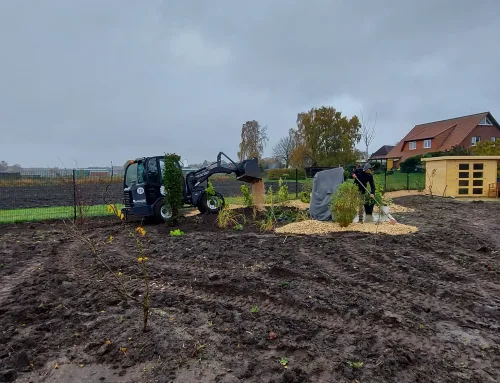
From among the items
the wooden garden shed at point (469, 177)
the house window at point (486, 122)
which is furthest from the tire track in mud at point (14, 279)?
the house window at point (486, 122)

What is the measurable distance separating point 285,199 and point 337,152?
28007 millimetres

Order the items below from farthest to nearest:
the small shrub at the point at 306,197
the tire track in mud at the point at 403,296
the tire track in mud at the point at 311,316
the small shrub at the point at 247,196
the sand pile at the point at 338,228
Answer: the small shrub at the point at 306,197, the small shrub at the point at 247,196, the sand pile at the point at 338,228, the tire track in mud at the point at 403,296, the tire track in mud at the point at 311,316

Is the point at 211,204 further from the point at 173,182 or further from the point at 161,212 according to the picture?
the point at 173,182

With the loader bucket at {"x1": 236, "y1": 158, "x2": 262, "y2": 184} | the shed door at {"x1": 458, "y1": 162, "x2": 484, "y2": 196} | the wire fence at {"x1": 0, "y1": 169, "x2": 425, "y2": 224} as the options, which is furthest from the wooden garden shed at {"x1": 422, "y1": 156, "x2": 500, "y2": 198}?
the loader bucket at {"x1": 236, "y1": 158, "x2": 262, "y2": 184}

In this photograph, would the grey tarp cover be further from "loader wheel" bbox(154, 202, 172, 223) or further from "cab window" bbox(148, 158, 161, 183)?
"cab window" bbox(148, 158, 161, 183)

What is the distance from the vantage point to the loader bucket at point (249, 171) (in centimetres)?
1178

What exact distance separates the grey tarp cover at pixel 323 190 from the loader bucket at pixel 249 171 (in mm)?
2379

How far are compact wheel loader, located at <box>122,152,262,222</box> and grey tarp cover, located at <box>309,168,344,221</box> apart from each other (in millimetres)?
2513

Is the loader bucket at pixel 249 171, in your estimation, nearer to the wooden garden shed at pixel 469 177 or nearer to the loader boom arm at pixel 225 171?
the loader boom arm at pixel 225 171

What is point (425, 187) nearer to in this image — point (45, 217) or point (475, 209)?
point (475, 209)

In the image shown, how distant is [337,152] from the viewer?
3938 centimetres

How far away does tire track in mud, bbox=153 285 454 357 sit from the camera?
316 centimetres

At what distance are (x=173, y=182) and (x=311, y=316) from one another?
6805mm

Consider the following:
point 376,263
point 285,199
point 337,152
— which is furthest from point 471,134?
point 376,263
